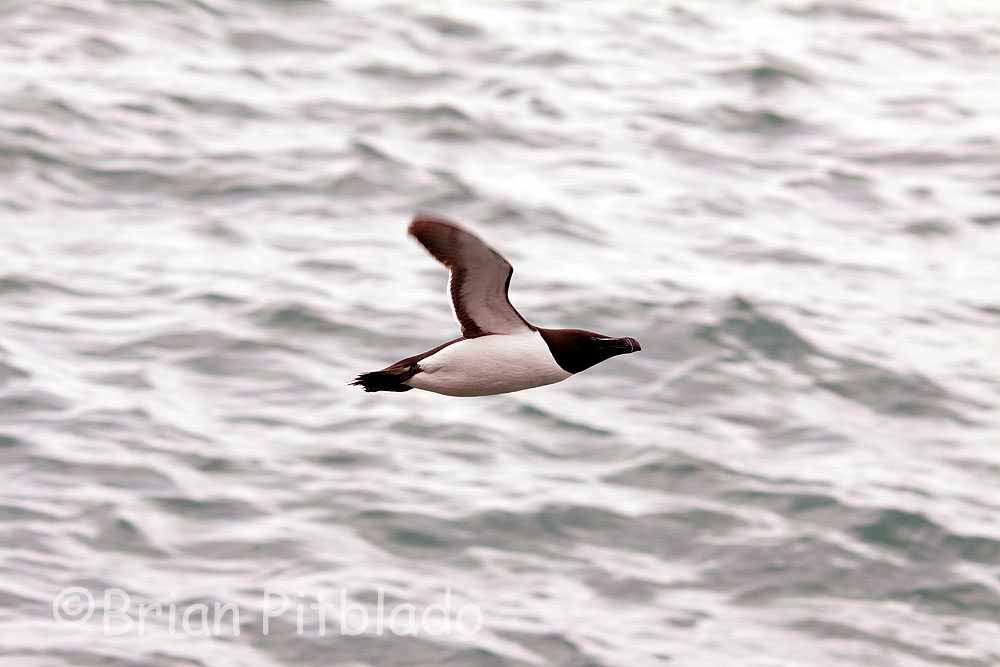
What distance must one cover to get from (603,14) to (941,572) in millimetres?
15315

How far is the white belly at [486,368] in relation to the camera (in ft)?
29.2

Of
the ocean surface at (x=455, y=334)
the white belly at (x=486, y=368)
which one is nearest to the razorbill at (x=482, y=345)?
the white belly at (x=486, y=368)

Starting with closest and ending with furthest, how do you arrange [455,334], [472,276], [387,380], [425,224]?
[425,224]
[387,380]
[472,276]
[455,334]

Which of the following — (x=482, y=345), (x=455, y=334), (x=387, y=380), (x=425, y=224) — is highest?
(x=425, y=224)

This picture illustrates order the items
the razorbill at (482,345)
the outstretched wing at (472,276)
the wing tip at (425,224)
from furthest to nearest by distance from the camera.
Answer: the razorbill at (482,345)
the outstretched wing at (472,276)
the wing tip at (425,224)

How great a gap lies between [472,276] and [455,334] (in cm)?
913

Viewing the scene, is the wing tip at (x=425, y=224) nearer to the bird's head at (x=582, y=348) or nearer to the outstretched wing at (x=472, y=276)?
the outstretched wing at (x=472, y=276)

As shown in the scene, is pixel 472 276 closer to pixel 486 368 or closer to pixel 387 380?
pixel 486 368

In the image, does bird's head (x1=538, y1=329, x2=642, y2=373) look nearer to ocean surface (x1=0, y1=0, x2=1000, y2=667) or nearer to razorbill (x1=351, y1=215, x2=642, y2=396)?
razorbill (x1=351, y1=215, x2=642, y2=396)

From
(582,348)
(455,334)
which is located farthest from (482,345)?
(455,334)

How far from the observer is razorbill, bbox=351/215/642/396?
885cm

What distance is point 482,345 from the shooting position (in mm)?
9141

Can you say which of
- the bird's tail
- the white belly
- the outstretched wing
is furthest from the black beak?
the bird's tail

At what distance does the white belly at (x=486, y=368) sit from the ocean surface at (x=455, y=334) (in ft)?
16.7
